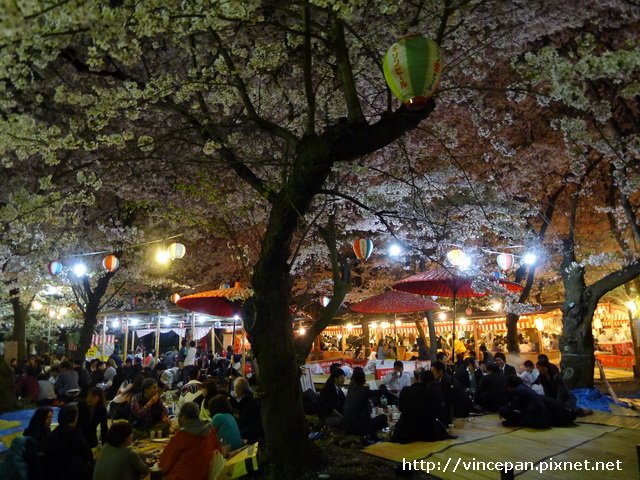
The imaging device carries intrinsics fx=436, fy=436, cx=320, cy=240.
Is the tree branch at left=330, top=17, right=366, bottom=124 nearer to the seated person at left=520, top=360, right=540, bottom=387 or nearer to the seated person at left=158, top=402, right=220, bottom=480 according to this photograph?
the seated person at left=158, top=402, right=220, bottom=480

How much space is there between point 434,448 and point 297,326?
24.4m

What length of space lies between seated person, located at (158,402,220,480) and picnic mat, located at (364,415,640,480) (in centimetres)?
299

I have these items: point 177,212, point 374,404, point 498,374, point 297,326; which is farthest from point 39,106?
point 297,326

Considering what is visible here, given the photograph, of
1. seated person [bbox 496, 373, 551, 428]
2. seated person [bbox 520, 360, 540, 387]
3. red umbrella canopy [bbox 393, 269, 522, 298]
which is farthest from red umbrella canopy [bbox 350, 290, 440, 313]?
seated person [bbox 496, 373, 551, 428]

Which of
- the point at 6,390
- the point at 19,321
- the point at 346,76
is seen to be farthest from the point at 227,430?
the point at 19,321

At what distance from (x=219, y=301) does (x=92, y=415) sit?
576 centimetres

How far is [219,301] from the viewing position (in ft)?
43.5

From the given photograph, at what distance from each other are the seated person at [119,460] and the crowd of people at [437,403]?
421 cm

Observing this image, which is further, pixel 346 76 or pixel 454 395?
pixel 454 395

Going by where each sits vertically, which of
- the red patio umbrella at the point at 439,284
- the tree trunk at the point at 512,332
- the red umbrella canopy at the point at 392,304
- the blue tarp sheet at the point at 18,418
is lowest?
the blue tarp sheet at the point at 18,418

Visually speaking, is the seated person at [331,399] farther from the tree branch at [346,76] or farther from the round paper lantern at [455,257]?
the tree branch at [346,76]

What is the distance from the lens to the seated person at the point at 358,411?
845 centimetres

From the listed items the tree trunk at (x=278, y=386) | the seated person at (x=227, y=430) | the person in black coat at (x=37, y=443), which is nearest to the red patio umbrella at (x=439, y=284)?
the tree trunk at (x=278, y=386)

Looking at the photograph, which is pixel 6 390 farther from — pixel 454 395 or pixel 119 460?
pixel 454 395
